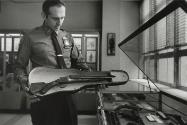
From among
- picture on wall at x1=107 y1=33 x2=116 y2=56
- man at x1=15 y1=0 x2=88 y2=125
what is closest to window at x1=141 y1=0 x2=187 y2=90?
man at x1=15 y1=0 x2=88 y2=125

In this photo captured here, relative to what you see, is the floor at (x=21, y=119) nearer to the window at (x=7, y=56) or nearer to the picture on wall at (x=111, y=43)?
the window at (x=7, y=56)

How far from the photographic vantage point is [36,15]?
19.2 feet

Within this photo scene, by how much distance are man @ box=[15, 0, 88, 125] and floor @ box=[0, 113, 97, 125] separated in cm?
310

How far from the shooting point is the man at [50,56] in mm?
1182

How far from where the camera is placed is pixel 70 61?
1403 millimetres

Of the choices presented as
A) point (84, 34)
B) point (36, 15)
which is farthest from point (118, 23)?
point (36, 15)

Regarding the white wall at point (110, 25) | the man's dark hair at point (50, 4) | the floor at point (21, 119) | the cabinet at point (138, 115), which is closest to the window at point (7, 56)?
the floor at point (21, 119)

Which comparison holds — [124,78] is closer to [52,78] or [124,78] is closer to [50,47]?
[52,78]

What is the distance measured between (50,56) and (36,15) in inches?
188

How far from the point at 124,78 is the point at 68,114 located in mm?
547

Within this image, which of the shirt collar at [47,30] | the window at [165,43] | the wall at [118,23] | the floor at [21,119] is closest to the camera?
the window at [165,43]

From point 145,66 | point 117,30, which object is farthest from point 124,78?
point 117,30

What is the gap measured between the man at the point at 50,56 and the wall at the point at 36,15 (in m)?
4.38

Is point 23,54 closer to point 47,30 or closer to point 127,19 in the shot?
point 47,30
